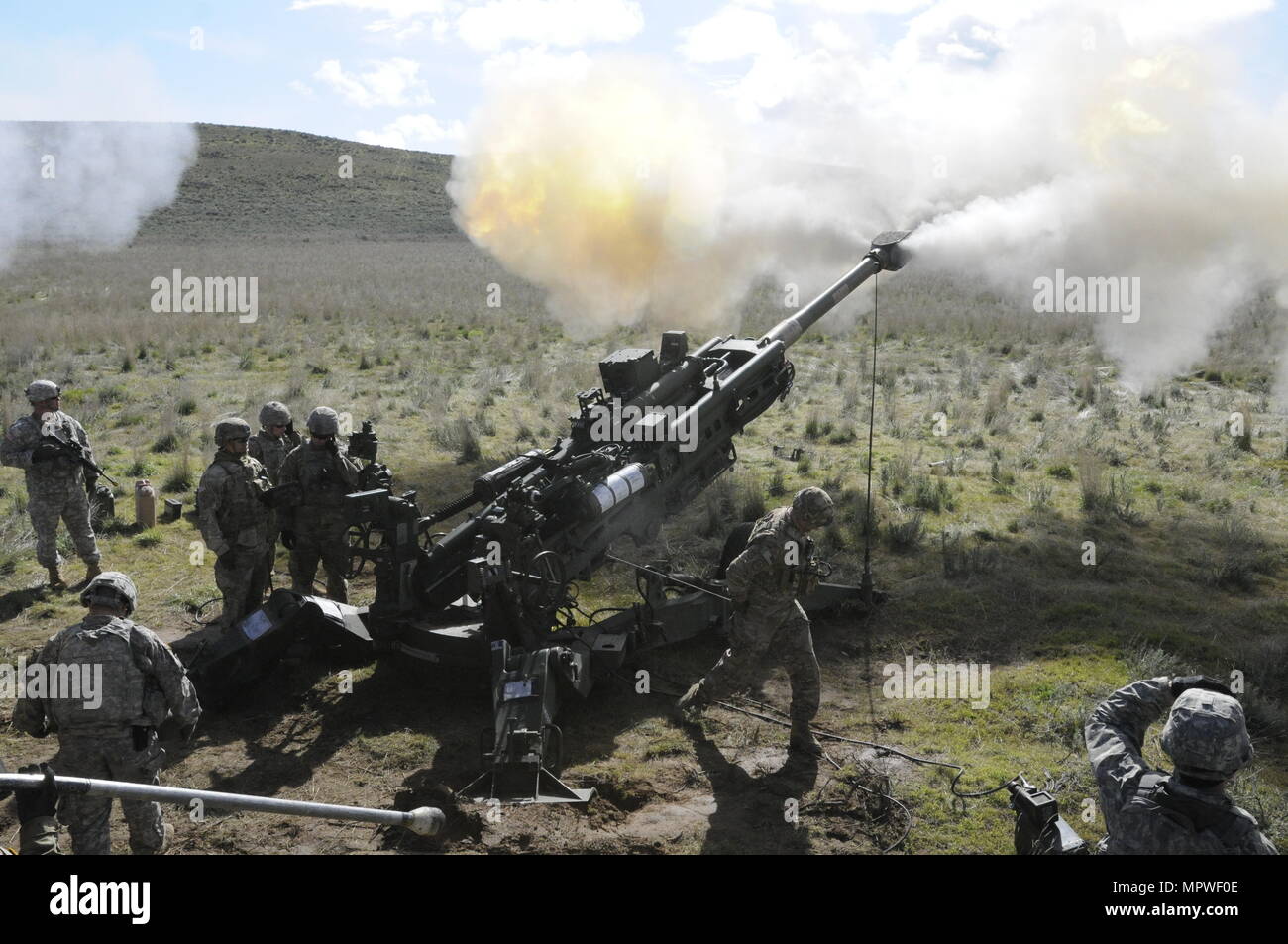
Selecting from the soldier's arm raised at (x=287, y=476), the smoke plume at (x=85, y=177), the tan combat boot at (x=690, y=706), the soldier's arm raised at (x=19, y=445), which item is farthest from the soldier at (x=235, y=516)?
the smoke plume at (x=85, y=177)

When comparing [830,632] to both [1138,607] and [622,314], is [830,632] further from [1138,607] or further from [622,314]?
[622,314]

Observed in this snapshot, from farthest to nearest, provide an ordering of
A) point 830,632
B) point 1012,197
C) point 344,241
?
point 344,241, point 1012,197, point 830,632

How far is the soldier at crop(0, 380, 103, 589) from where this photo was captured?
9812 mm

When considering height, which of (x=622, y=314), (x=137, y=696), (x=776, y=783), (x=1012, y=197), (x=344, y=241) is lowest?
(x=776, y=783)

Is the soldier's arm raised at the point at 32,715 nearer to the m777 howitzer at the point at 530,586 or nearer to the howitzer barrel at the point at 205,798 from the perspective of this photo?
the howitzer barrel at the point at 205,798

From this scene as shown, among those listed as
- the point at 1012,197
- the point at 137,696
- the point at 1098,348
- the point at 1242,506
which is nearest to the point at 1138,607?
the point at 1242,506

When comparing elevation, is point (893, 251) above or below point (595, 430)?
above

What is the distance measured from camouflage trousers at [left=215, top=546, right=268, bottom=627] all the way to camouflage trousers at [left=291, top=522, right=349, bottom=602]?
0.28m

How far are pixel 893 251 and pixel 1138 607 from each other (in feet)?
14.1

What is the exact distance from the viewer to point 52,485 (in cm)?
1002

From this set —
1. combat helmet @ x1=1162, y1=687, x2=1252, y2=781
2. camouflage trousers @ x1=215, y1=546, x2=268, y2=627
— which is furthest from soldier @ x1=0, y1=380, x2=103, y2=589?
combat helmet @ x1=1162, y1=687, x2=1252, y2=781

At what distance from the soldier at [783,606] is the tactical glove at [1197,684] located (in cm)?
304

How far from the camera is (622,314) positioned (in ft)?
48.8
